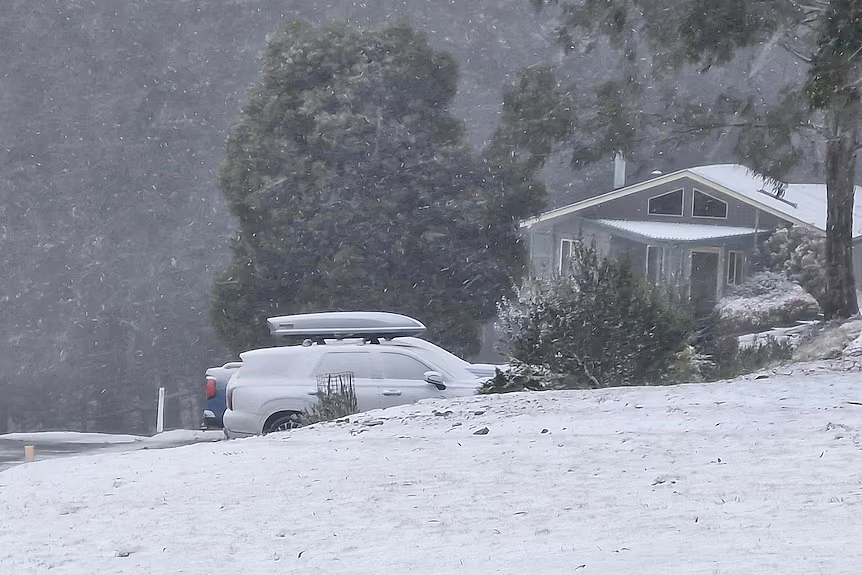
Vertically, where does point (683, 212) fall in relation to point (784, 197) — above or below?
below

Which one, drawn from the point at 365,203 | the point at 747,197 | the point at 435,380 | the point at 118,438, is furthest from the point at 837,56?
the point at 747,197

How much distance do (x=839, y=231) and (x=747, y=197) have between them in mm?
14093

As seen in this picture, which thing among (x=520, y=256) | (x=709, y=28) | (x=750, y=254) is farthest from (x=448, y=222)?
(x=709, y=28)

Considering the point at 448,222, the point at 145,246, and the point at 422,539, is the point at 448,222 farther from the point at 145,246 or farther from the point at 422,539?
the point at 145,246

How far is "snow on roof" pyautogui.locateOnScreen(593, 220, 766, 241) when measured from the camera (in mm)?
38219

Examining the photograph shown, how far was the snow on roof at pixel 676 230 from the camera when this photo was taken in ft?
125

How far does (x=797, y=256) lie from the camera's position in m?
36.7

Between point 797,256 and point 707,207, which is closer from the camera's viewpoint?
point 797,256

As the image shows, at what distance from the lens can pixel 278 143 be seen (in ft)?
105

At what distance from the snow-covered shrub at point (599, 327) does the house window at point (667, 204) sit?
2550cm

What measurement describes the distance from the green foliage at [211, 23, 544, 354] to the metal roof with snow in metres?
7.13

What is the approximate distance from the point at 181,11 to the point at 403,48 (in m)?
47.2

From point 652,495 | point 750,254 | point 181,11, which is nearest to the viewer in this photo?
point 652,495

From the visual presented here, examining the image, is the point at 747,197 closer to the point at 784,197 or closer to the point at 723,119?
the point at 784,197
